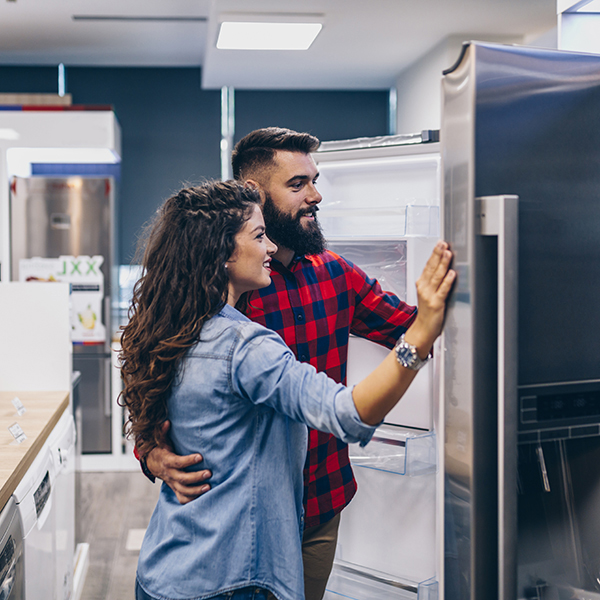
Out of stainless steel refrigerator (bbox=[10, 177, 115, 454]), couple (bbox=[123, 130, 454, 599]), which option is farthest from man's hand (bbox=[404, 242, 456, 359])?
stainless steel refrigerator (bbox=[10, 177, 115, 454])

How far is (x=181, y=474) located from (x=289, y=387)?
0.94ft

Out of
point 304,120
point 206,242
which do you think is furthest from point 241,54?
point 206,242

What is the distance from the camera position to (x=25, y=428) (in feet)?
6.23

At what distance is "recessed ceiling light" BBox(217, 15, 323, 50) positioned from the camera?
2.95 meters

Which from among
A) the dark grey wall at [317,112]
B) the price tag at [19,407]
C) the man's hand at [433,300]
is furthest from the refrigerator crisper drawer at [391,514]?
the dark grey wall at [317,112]

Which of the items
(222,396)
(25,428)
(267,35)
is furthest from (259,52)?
(222,396)

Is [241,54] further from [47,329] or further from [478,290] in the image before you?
[478,290]

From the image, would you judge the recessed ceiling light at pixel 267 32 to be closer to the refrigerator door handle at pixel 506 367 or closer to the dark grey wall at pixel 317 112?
the dark grey wall at pixel 317 112

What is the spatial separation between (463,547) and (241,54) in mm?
3229

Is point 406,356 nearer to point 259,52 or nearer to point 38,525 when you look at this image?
point 38,525

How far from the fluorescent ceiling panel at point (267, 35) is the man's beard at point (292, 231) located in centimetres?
173

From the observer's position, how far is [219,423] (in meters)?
1.11

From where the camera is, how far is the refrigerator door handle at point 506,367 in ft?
3.06

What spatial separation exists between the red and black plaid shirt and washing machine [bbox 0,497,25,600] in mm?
698
